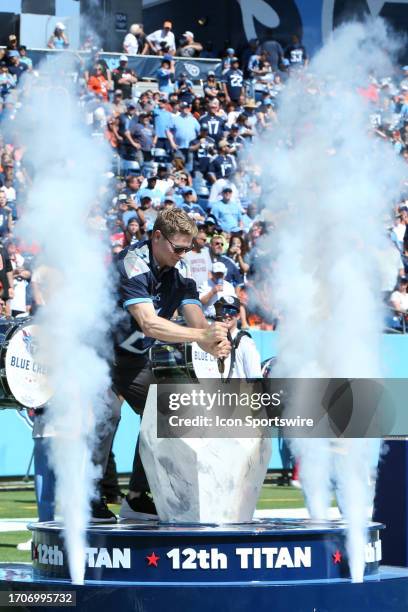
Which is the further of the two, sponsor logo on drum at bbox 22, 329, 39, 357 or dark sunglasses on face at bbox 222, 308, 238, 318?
dark sunglasses on face at bbox 222, 308, 238, 318

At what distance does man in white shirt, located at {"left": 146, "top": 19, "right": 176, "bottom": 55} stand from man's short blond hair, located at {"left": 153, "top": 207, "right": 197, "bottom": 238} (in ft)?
57.3

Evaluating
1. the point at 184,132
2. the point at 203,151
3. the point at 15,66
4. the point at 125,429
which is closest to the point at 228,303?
the point at 125,429

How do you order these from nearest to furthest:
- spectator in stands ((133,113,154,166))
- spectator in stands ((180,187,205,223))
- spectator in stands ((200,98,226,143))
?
spectator in stands ((180,187,205,223)) → spectator in stands ((133,113,154,166)) → spectator in stands ((200,98,226,143))

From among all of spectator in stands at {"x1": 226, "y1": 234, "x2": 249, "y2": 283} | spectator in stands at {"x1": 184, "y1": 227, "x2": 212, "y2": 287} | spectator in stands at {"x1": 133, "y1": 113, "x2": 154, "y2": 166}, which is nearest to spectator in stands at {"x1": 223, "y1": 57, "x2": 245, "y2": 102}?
spectator in stands at {"x1": 133, "y1": 113, "x2": 154, "y2": 166}

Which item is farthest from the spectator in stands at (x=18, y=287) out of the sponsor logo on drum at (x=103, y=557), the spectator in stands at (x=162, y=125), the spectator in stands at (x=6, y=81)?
the sponsor logo on drum at (x=103, y=557)

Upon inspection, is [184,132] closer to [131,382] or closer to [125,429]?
[125,429]

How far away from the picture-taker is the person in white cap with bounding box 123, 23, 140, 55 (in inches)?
883

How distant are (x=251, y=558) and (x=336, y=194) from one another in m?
2.28

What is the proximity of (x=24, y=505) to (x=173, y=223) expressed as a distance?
5779 millimetres

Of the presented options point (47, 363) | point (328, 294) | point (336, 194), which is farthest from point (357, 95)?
point (47, 363)

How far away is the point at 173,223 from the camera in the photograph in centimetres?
644

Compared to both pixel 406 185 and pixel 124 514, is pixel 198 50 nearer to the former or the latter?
pixel 406 185

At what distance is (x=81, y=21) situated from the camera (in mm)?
7891

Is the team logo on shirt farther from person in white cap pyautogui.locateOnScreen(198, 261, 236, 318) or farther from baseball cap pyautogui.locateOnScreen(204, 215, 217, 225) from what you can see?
person in white cap pyautogui.locateOnScreen(198, 261, 236, 318)
